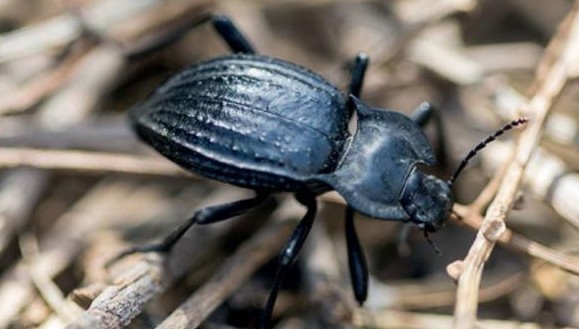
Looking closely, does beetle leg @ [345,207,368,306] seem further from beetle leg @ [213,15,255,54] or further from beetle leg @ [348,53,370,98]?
beetle leg @ [213,15,255,54]

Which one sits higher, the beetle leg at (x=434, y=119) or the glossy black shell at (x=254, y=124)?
the glossy black shell at (x=254, y=124)

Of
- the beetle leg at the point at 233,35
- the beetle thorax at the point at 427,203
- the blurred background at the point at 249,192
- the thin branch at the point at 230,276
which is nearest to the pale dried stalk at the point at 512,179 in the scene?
the blurred background at the point at 249,192

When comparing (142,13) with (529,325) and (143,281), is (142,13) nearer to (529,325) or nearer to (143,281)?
(143,281)

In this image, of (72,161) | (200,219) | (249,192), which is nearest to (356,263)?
(200,219)

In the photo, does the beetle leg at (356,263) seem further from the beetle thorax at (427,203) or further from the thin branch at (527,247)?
the thin branch at (527,247)

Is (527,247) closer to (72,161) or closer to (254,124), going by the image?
(254,124)

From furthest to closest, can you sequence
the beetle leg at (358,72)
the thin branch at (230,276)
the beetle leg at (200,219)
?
the beetle leg at (358,72) → the beetle leg at (200,219) → the thin branch at (230,276)
